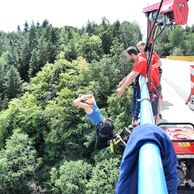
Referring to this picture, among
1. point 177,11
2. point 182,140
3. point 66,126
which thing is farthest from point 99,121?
point 66,126

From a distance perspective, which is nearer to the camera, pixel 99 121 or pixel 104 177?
pixel 99 121

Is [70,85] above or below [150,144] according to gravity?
below

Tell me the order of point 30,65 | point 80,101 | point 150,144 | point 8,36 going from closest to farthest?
1. point 150,144
2. point 80,101
3. point 30,65
4. point 8,36

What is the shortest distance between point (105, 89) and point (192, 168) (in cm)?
4025

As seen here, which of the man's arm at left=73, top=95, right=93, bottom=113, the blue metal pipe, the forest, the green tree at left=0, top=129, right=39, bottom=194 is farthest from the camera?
the green tree at left=0, top=129, right=39, bottom=194

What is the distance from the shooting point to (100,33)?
66.9 m

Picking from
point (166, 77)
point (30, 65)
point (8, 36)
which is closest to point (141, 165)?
point (166, 77)

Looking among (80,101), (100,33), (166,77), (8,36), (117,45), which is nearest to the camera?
(80,101)

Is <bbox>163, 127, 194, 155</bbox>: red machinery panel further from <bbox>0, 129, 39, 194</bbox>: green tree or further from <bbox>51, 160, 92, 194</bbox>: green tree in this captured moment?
<bbox>0, 129, 39, 194</bbox>: green tree

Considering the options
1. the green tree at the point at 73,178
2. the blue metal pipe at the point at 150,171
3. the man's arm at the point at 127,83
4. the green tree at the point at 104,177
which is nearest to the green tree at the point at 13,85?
the green tree at the point at 73,178

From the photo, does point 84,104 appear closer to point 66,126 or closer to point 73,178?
point 73,178


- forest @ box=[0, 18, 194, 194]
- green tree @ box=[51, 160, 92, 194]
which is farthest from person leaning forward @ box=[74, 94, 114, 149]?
green tree @ box=[51, 160, 92, 194]

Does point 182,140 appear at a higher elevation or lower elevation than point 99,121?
lower

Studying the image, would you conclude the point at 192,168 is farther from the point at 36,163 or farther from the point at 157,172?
the point at 36,163
